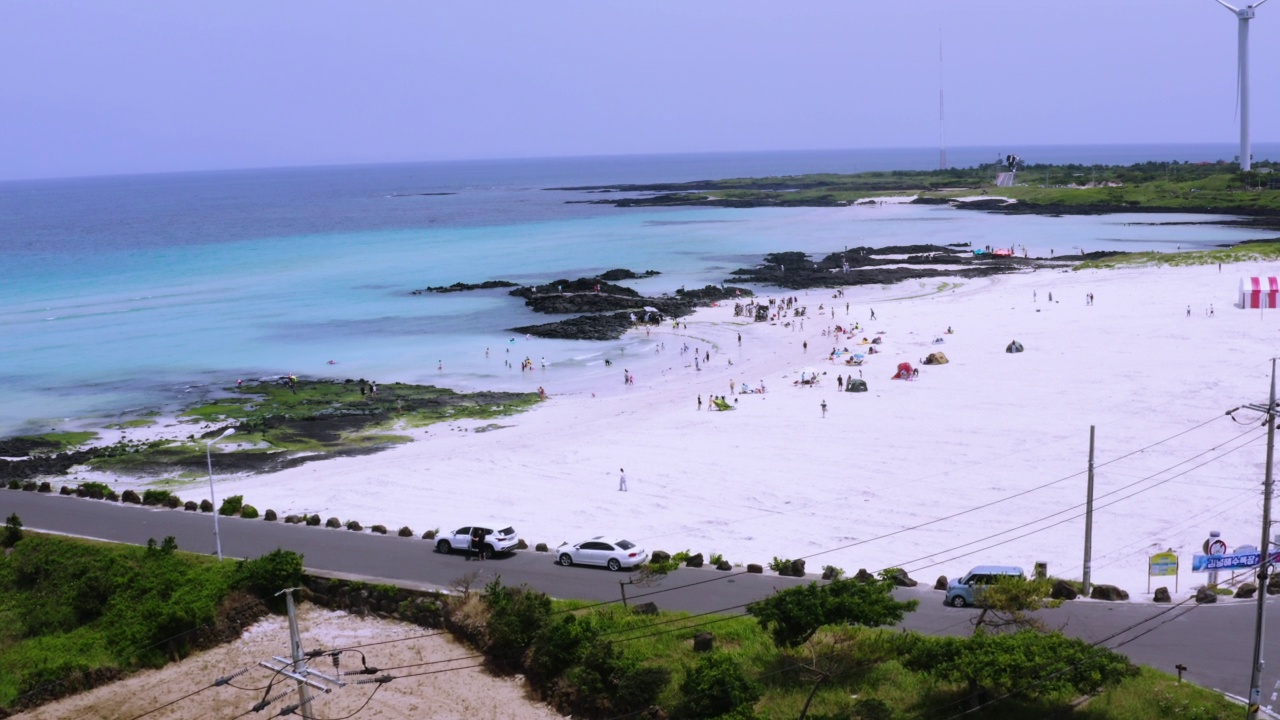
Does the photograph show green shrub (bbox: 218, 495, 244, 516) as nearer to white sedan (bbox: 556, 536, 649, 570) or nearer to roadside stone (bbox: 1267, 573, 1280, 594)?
white sedan (bbox: 556, 536, 649, 570)

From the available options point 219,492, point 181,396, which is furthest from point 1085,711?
point 181,396

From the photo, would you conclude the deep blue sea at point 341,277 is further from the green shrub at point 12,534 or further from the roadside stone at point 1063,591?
the roadside stone at point 1063,591

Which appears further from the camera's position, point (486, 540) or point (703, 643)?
point (486, 540)

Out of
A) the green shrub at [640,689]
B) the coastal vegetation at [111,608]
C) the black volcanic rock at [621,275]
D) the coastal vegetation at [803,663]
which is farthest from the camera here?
the black volcanic rock at [621,275]

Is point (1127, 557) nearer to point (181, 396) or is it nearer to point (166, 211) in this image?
point (181, 396)

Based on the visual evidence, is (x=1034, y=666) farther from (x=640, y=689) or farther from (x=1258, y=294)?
(x=1258, y=294)

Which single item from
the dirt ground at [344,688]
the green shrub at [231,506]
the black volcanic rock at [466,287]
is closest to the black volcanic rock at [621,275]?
the black volcanic rock at [466,287]

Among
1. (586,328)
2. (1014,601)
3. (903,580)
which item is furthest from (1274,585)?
(586,328)
